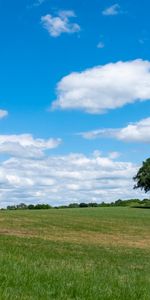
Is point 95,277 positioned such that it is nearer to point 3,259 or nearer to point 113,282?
point 113,282

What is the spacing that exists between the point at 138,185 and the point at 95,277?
111557mm

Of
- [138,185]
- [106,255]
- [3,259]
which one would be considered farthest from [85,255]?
[138,185]

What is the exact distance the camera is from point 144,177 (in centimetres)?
11988

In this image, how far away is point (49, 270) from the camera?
11703 millimetres

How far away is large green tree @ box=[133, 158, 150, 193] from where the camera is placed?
120 meters

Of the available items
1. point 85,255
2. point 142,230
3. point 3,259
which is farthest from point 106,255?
point 142,230

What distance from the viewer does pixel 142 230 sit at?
51.3 meters

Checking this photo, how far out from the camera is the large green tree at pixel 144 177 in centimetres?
11962

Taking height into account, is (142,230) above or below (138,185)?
below

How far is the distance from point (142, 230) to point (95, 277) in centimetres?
4047

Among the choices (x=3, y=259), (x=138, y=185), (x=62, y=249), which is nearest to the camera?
(x=3, y=259)

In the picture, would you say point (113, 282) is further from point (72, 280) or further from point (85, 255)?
point (85, 255)

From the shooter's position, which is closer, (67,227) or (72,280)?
(72,280)

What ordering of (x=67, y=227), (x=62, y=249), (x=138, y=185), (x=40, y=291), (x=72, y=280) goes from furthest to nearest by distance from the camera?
(x=138, y=185), (x=67, y=227), (x=62, y=249), (x=72, y=280), (x=40, y=291)
